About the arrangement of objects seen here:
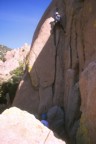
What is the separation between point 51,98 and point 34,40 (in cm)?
474

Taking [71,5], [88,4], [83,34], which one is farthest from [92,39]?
[71,5]

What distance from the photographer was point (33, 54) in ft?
66.4

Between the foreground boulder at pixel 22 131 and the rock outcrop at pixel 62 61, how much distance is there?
191 inches

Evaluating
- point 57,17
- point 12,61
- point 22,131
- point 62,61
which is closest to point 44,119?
point 62,61

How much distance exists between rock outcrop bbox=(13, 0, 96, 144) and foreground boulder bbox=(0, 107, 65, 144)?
191 inches

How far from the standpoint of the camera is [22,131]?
8.91m

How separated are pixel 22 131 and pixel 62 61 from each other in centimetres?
1036

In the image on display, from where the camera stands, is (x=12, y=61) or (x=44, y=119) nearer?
(x=44, y=119)

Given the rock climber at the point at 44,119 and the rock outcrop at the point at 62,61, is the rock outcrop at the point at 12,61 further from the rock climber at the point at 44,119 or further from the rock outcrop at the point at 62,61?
the rock climber at the point at 44,119

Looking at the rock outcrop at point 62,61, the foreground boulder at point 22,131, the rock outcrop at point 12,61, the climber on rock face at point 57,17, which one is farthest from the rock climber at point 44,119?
the rock outcrop at point 12,61

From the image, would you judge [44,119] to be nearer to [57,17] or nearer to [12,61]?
[57,17]

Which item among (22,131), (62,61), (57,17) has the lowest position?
(22,131)

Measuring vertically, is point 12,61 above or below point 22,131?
above

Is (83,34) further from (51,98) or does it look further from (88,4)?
(51,98)
